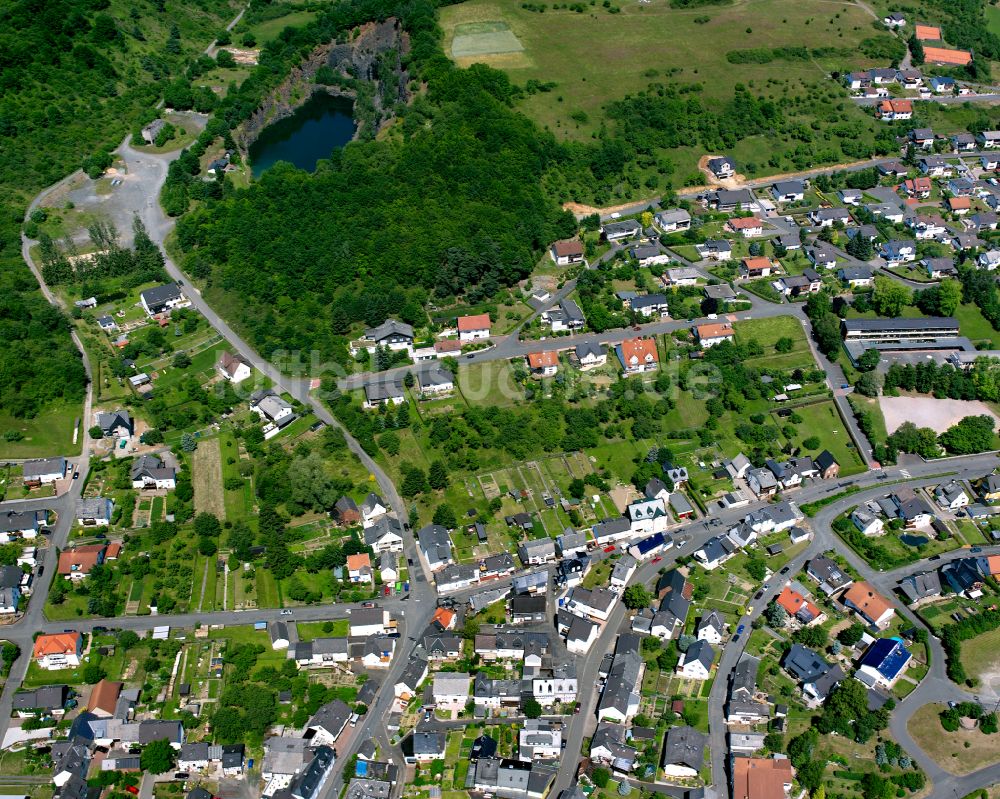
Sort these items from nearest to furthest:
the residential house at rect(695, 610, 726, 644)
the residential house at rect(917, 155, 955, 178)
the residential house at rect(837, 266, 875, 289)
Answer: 1. the residential house at rect(695, 610, 726, 644)
2. the residential house at rect(837, 266, 875, 289)
3. the residential house at rect(917, 155, 955, 178)

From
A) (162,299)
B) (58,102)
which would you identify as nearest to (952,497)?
(162,299)

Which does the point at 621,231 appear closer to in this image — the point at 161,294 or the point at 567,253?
the point at 567,253

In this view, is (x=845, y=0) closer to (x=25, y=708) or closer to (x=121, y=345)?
(x=121, y=345)

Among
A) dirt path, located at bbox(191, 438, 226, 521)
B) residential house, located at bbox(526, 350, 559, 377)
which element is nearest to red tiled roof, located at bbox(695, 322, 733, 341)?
residential house, located at bbox(526, 350, 559, 377)

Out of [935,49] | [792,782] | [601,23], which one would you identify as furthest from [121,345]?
[935,49]

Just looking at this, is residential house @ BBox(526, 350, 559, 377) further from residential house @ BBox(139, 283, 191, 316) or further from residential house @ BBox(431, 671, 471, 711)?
residential house @ BBox(139, 283, 191, 316)

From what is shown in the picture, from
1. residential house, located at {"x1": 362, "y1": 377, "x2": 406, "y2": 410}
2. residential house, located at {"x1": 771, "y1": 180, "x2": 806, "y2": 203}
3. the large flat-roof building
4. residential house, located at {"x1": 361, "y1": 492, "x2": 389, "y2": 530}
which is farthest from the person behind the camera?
residential house, located at {"x1": 771, "y1": 180, "x2": 806, "y2": 203}
